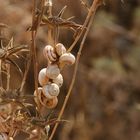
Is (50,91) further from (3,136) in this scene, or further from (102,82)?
(102,82)

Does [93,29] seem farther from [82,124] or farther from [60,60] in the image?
[60,60]

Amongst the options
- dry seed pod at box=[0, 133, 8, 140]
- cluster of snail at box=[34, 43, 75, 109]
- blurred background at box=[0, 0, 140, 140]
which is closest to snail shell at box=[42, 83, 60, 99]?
cluster of snail at box=[34, 43, 75, 109]

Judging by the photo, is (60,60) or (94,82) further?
(94,82)

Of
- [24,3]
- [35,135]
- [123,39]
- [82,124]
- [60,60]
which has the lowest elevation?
[82,124]

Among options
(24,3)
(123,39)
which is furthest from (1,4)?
(123,39)

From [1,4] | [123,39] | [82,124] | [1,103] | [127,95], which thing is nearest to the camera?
[1,103]

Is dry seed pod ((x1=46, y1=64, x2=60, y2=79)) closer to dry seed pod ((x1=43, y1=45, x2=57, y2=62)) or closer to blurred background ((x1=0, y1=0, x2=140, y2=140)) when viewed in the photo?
dry seed pod ((x1=43, y1=45, x2=57, y2=62))

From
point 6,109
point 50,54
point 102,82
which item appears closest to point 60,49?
point 50,54
